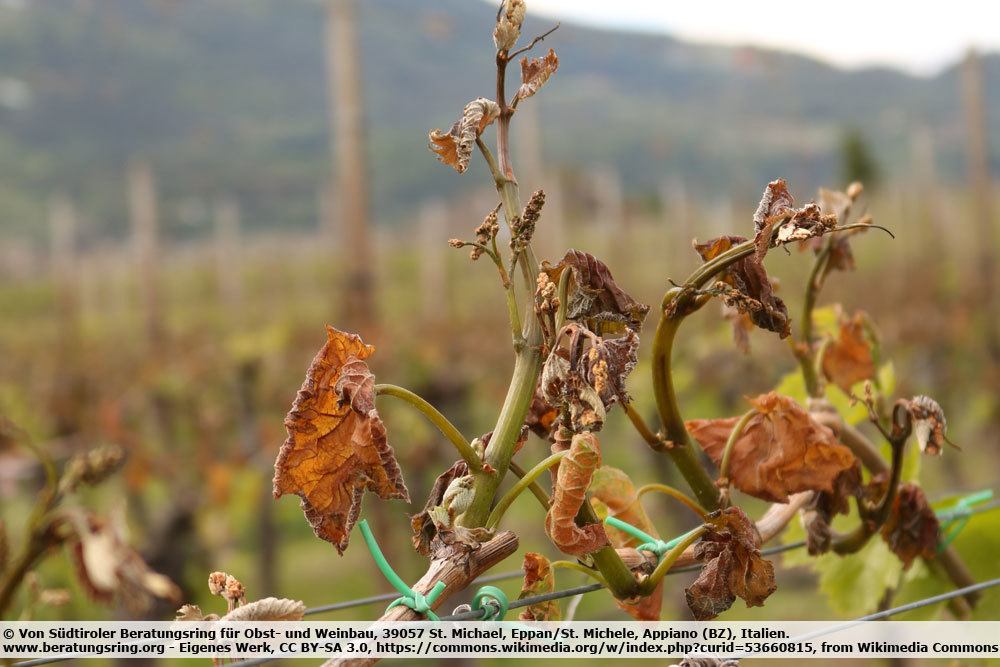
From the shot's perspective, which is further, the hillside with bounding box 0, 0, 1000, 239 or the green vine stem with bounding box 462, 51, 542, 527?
the hillside with bounding box 0, 0, 1000, 239

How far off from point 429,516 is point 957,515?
94 centimetres

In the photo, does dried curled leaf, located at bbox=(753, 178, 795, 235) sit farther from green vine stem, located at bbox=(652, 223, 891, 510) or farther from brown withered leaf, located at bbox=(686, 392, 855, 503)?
brown withered leaf, located at bbox=(686, 392, 855, 503)

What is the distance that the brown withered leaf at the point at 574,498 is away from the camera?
31.5 inches

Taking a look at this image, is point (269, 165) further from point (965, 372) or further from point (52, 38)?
point (965, 372)

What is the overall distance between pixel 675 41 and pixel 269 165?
34978 mm

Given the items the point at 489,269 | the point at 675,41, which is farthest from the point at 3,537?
the point at 675,41

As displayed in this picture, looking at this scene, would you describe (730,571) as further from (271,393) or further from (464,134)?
(271,393)

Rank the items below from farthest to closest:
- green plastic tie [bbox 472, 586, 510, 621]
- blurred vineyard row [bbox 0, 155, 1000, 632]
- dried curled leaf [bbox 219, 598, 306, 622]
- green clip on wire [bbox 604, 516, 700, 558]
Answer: blurred vineyard row [bbox 0, 155, 1000, 632] < green clip on wire [bbox 604, 516, 700, 558] < green plastic tie [bbox 472, 586, 510, 621] < dried curled leaf [bbox 219, 598, 306, 622]

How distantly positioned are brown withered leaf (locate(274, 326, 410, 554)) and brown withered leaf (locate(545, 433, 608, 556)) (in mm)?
133

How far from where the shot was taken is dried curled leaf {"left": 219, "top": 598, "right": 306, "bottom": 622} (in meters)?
0.77

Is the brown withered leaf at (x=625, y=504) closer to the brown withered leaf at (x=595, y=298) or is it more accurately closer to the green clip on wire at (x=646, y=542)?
the green clip on wire at (x=646, y=542)
